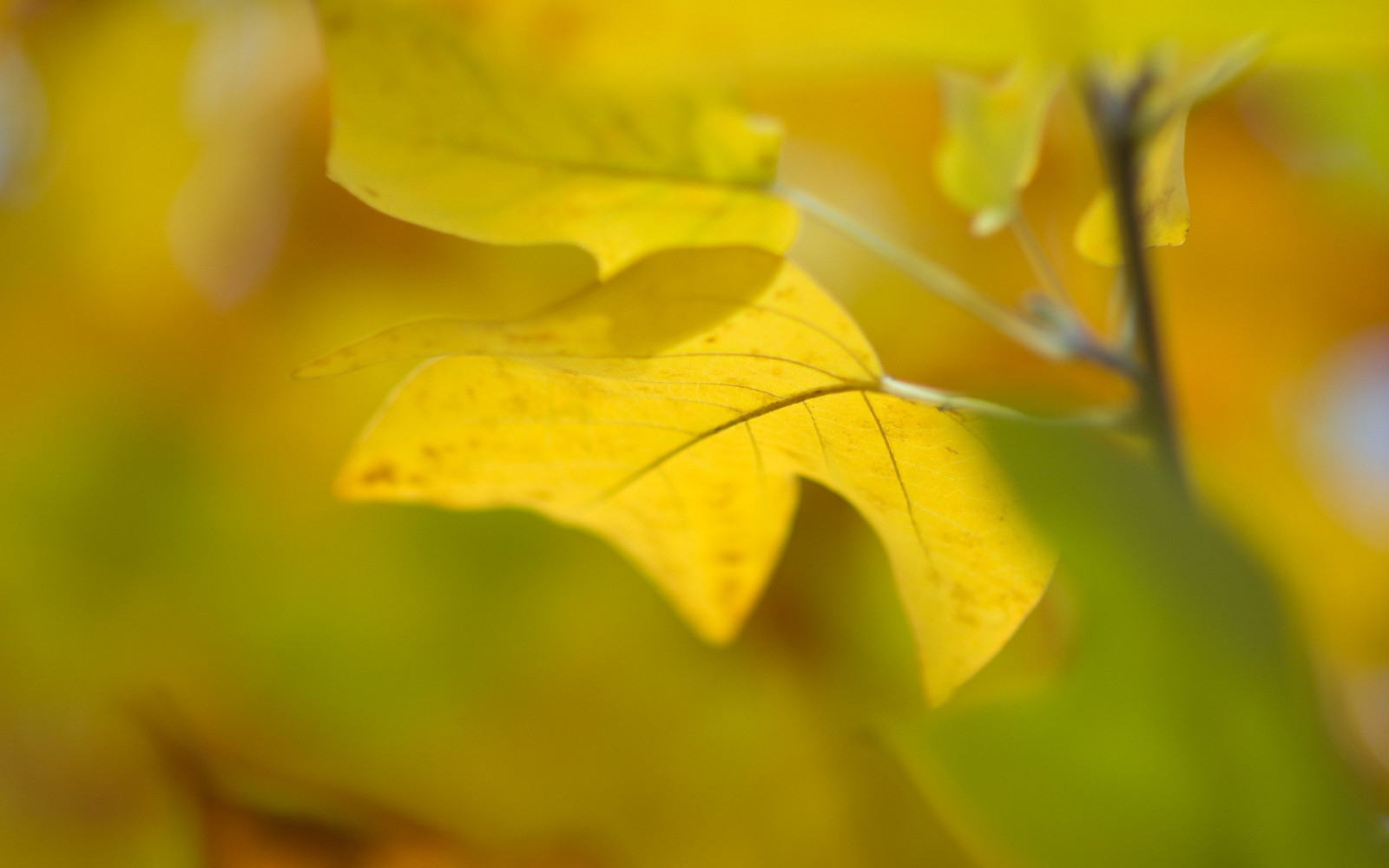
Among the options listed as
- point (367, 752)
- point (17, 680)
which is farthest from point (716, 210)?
point (17, 680)

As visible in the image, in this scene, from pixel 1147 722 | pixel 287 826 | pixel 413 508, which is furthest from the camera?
pixel 413 508

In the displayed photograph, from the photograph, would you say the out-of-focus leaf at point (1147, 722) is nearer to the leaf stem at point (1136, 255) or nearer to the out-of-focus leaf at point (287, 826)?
the leaf stem at point (1136, 255)

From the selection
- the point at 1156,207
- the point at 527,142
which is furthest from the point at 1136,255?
the point at 527,142

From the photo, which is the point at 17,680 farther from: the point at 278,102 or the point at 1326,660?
the point at 1326,660

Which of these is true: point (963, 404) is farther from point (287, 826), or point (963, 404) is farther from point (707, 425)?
point (287, 826)

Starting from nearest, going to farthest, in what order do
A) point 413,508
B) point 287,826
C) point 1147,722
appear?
point 1147,722, point 287,826, point 413,508

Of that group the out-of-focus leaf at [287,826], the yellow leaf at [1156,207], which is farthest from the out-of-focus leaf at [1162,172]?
the out-of-focus leaf at [287,826]

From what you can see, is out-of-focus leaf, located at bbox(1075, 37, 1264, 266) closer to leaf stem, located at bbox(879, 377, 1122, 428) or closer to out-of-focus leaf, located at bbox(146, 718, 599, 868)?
leaf stem, located at bbox(879, 377, 1122, 428)
